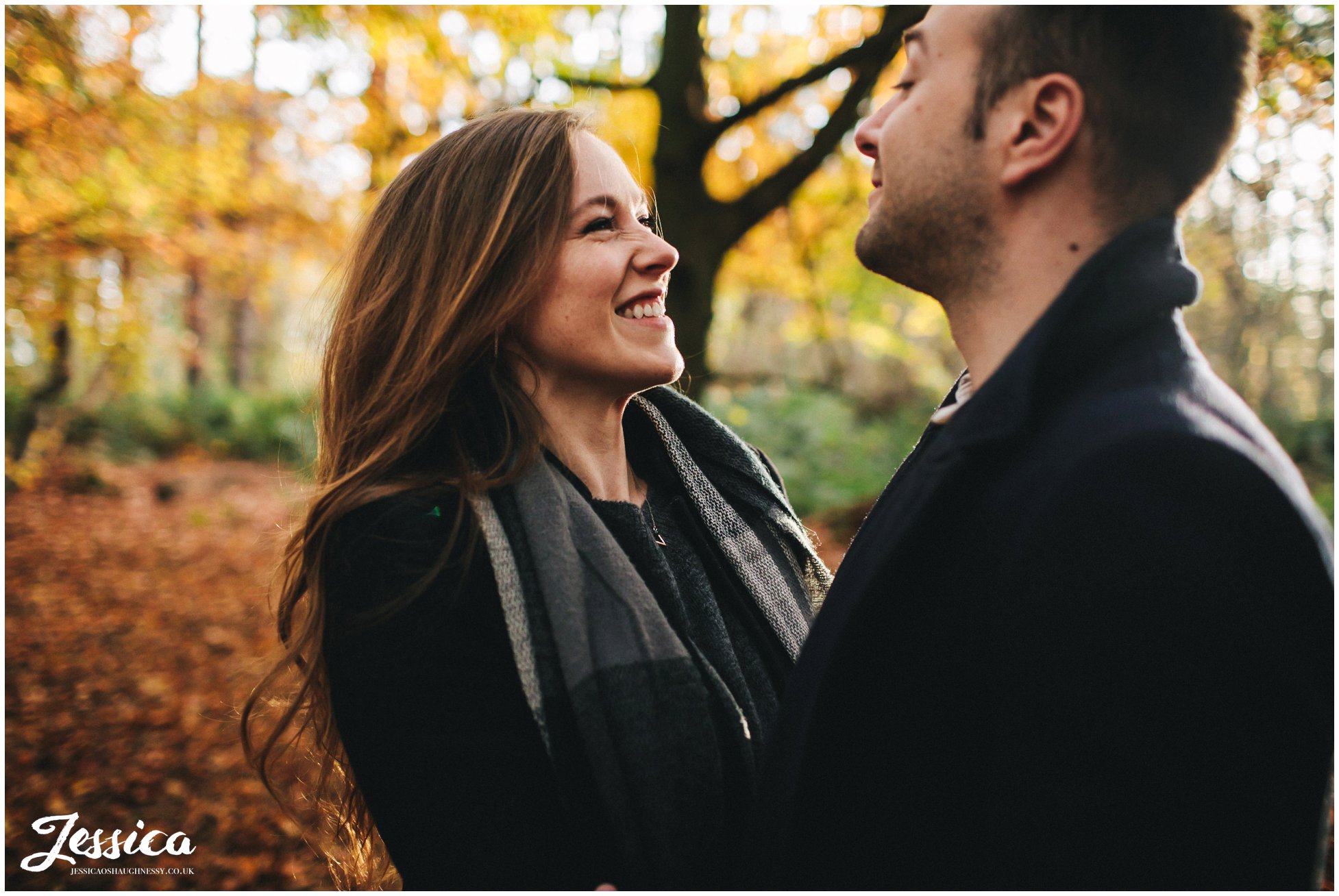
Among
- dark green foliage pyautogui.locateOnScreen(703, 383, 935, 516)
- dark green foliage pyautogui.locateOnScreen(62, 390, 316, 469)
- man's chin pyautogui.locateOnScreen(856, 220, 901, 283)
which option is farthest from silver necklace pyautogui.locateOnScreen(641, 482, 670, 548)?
dark green foliage pyautogui.locateOnScreen(62, 390, 316, 469)

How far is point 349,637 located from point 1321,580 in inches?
67.4

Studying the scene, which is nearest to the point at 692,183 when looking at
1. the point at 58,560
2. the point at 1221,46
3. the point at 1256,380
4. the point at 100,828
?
the point at 1221,46

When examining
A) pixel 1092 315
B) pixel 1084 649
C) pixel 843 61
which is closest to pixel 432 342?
pixel 1092 315

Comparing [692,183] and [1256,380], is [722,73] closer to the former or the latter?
[692,183]

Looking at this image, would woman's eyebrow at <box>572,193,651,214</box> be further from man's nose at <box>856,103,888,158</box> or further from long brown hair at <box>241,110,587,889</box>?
man's nose at <box>856,103,888,158</box>

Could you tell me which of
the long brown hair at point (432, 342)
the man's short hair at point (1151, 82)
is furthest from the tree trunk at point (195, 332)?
the man's short hair at point (1151, 82)

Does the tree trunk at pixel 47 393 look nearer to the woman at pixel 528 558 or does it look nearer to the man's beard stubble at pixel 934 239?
the woman at pixel 528 558

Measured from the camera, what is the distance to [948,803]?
1370mm

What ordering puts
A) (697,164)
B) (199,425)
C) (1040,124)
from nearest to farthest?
(1040,124), (697,164), (199,425)

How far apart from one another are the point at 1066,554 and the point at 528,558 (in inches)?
43.7

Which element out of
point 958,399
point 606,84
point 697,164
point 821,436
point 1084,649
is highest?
point 606,84

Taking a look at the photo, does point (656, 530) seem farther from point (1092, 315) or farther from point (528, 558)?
point (1092, 315)

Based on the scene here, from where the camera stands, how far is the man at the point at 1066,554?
1.12m

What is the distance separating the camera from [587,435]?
227 centimetres
